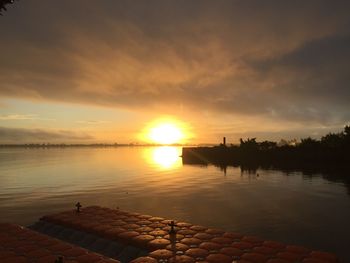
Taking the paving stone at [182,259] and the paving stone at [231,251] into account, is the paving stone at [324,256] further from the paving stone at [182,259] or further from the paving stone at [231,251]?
the paving stone at [182,259]

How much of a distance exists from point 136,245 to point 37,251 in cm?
350

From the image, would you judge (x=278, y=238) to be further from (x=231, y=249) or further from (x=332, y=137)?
(x=332, y=137)

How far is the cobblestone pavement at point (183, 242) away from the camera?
9930 millimetres

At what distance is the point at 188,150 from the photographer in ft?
311

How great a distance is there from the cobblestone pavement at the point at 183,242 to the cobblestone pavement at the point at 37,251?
5.66ft

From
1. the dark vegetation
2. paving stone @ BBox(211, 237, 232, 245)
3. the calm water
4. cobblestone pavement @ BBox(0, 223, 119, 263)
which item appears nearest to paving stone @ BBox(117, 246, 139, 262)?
cobblestone pavement @ BBox(0, 223, 119, 263)

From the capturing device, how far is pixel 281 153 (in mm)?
74125

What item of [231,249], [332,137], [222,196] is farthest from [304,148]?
[231,249]

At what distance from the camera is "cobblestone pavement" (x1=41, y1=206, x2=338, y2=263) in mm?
9930

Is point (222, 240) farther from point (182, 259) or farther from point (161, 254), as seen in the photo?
point (161, 254)

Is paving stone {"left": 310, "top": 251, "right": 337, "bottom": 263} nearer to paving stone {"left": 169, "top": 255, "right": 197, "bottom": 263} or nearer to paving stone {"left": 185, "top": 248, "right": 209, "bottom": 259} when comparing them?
paving stone {"left": 185, "top": 248, "right": 209, "bottom": 259}

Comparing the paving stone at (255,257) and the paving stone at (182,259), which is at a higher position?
the paving stone at (255,257)

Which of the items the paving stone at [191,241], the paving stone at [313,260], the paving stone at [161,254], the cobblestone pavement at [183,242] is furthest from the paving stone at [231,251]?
the paving stone at [313,260]

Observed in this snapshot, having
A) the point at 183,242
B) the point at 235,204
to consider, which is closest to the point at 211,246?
the point at 183,242
